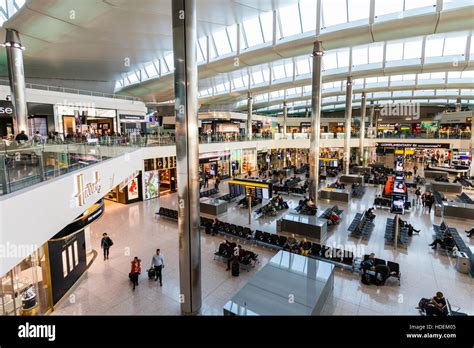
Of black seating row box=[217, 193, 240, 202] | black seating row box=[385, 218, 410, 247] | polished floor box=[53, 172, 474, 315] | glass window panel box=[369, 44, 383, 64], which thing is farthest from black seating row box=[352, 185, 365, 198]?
glass window panel box=[369, 44, 383, 64]

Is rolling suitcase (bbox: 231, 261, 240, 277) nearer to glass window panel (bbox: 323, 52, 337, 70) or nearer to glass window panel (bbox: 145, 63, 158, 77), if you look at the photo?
glass window panel (bbox: 323, 52, 337, 70)

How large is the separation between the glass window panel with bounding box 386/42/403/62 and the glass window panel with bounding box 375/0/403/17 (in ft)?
26.8

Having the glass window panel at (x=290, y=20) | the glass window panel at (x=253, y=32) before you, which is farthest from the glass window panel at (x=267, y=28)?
the glass window panel at (x=290, y=20)

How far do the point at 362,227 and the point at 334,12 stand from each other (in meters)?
10.7

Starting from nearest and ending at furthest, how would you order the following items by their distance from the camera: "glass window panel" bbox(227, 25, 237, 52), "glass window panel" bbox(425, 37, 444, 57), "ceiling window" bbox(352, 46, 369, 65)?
1. "glass window panel" bbox(227, 25, 237, 52)
2. "glass window panel" bbox(425, 37, 444, 57)
3. "ceiling window" bbox(352, 46, 369, 65)

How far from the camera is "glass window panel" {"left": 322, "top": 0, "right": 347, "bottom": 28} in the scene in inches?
542

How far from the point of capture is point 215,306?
23.2ft

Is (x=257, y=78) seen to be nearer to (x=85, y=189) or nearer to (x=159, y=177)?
(x=159, y=177)

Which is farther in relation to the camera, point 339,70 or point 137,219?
point 339,70

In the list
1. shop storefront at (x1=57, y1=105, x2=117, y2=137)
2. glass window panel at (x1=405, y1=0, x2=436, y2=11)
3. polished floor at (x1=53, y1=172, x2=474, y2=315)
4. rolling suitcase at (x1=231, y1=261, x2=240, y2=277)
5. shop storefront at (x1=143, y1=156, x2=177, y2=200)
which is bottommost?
polished floor at (x1=53, y1=172, x2=474, y2=315)
